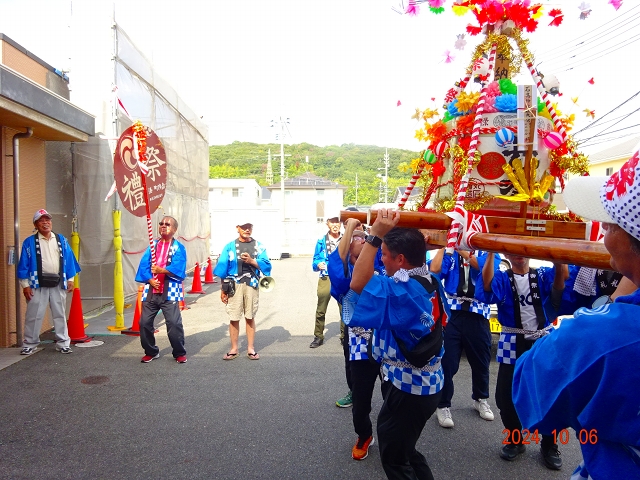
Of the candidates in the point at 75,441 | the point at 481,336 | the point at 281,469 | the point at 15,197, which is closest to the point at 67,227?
the point at 15,197

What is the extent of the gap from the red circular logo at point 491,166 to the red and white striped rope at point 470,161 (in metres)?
0.11

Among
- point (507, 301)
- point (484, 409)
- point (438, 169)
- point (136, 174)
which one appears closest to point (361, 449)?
point (484, 409)

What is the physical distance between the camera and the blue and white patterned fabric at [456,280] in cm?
Answer: 414

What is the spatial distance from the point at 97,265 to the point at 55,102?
3.30 meters

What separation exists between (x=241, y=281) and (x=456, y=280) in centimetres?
311

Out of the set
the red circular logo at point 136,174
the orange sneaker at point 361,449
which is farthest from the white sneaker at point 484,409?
the red circular logo at point 136,174

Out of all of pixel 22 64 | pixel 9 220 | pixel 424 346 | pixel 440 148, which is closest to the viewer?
pixel 424 346

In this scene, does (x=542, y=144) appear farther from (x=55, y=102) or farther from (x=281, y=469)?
(x=55, y=102)

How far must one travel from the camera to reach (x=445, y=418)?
4.03m

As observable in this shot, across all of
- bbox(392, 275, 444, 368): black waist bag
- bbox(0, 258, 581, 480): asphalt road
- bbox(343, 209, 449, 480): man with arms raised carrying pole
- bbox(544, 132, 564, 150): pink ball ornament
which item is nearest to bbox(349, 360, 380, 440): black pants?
bbox(0, 258, 581, 480): asphalt road

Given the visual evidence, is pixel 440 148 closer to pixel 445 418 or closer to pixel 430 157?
pixel 430 157

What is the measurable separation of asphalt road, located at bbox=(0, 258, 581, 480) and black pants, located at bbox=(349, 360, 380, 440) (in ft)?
0.93

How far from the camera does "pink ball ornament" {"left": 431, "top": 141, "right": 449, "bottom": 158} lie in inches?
111

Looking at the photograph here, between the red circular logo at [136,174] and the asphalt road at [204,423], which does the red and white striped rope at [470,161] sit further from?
the red circular logo at [136,174]
